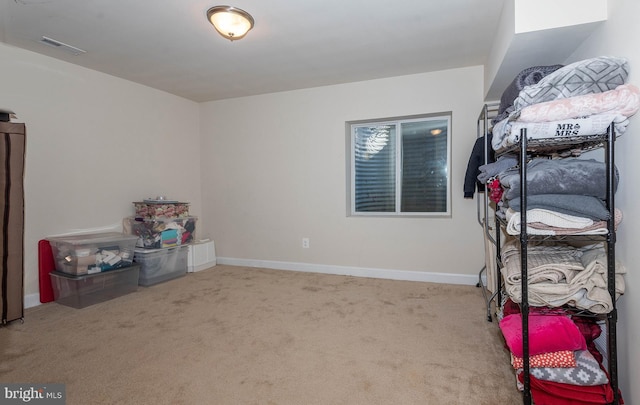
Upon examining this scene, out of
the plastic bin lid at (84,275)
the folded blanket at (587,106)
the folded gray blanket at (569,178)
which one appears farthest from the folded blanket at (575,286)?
the plastic bin lid at (84,275)

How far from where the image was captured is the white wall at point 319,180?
310 cm

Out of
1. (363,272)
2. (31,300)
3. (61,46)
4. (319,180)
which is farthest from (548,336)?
(61,46)

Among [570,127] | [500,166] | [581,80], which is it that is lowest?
[500,166]

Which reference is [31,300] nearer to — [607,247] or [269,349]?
[269,349]

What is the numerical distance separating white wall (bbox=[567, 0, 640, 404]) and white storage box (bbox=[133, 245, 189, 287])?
11.6 ft

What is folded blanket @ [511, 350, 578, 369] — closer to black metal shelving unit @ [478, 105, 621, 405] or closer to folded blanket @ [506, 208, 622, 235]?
black metal shelving unit @ [478, 105, 621, 405]

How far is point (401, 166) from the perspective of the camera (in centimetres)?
344

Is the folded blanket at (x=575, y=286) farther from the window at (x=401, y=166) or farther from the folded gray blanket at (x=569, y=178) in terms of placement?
the window at (x=401, y=166)

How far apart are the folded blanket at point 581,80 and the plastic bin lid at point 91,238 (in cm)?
322

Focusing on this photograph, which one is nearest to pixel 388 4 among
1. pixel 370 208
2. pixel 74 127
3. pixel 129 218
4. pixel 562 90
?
pixel 562 90

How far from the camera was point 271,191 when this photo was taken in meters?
3.86

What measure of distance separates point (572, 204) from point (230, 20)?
84.1 inches

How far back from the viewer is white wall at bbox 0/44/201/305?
264 centimetres

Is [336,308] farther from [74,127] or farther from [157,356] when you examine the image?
[74,127]
